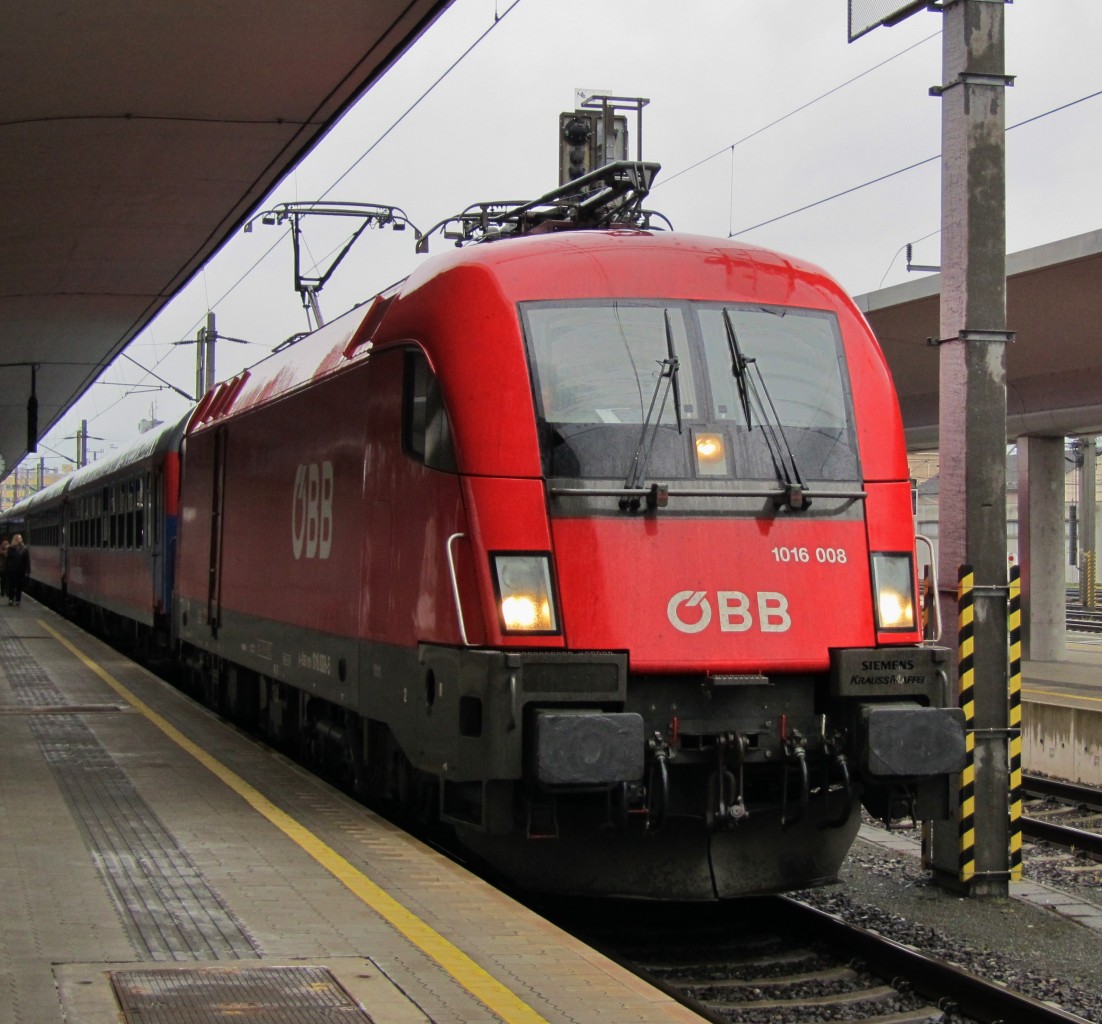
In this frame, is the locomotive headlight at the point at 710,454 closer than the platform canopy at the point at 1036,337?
Yes

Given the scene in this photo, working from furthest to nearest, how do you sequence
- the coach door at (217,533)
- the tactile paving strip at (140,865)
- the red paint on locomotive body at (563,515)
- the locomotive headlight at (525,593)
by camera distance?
1. the coach door at (217,533)
2. the red paint on locomotive body at (563,515)
3. the locomotive headlight at (525,593)
4. the tactile paving strip at (140,865)

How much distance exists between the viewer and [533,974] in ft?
17.5

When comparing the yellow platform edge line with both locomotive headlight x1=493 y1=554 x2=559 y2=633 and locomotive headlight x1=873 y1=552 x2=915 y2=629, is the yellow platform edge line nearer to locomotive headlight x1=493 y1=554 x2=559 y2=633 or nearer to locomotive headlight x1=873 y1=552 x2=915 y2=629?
locomotive headlight x1=493 y1=554 x2=559 y2=633

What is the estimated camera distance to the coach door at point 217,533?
1289 cm

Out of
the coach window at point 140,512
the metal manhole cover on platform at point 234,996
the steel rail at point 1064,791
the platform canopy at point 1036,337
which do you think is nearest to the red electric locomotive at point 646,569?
the metal manhole cover on platform at point 234,996

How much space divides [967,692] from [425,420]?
3467 millimetres

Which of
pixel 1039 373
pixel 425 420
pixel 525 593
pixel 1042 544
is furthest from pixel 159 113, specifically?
pixel 1042 544

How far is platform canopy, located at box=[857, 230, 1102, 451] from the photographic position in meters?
16.8

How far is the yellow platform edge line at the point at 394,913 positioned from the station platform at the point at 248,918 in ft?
0.04

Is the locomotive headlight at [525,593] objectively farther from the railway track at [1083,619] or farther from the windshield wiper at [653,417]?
the railway track at [1083,619]

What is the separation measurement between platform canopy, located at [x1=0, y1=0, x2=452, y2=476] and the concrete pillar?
1390 cm

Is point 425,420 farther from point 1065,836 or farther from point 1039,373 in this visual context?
point 1039,373

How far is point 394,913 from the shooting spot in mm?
6145

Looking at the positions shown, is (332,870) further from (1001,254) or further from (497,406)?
(1001,254)
